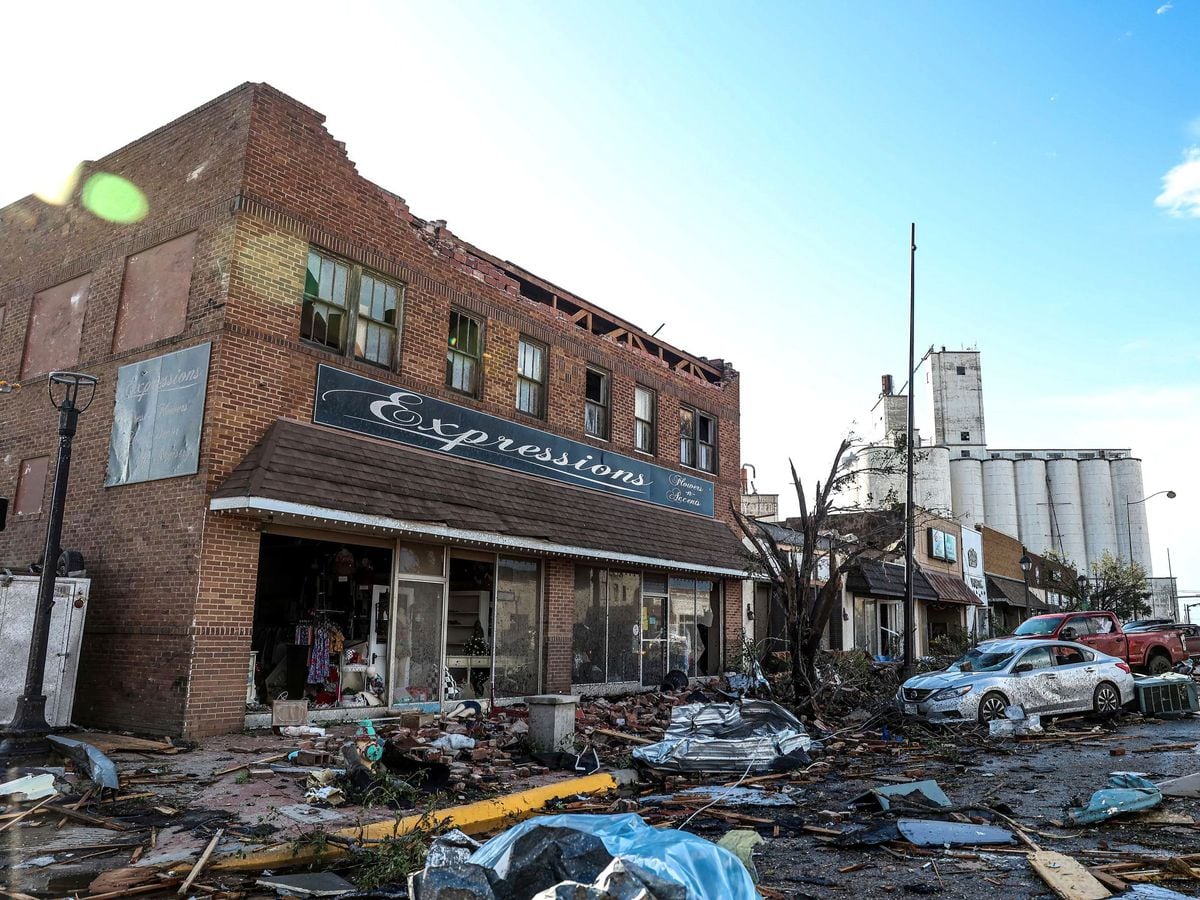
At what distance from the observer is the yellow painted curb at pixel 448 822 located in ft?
20.2

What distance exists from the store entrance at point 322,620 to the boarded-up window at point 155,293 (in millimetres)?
3491

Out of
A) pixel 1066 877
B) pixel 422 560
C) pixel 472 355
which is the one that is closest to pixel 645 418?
pixel 472 355

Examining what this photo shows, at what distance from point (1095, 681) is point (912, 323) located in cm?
1027

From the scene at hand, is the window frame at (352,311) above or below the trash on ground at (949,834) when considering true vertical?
above

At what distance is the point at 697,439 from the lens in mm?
22125

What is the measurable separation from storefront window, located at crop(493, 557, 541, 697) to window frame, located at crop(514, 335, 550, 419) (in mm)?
3001

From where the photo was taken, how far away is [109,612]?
1191 cm

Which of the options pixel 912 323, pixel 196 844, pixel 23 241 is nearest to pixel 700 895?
pixel 196 844

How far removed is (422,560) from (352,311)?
13.6 feet

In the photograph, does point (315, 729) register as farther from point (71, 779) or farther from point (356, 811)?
point (356, 811)

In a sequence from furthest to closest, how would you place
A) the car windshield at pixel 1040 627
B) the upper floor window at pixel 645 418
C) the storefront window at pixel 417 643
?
the car windshield at pixel 1040 627 → the upper floor window at pixel 645 418 → the storefront window at pixel 417 643

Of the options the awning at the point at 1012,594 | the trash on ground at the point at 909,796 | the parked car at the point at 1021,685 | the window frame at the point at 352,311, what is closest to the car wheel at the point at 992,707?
the parked car at the point at 1021,685

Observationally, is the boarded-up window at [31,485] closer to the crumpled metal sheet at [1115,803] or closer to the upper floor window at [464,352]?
the upper floor window at [464,352]

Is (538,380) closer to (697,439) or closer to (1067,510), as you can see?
(697,439)
